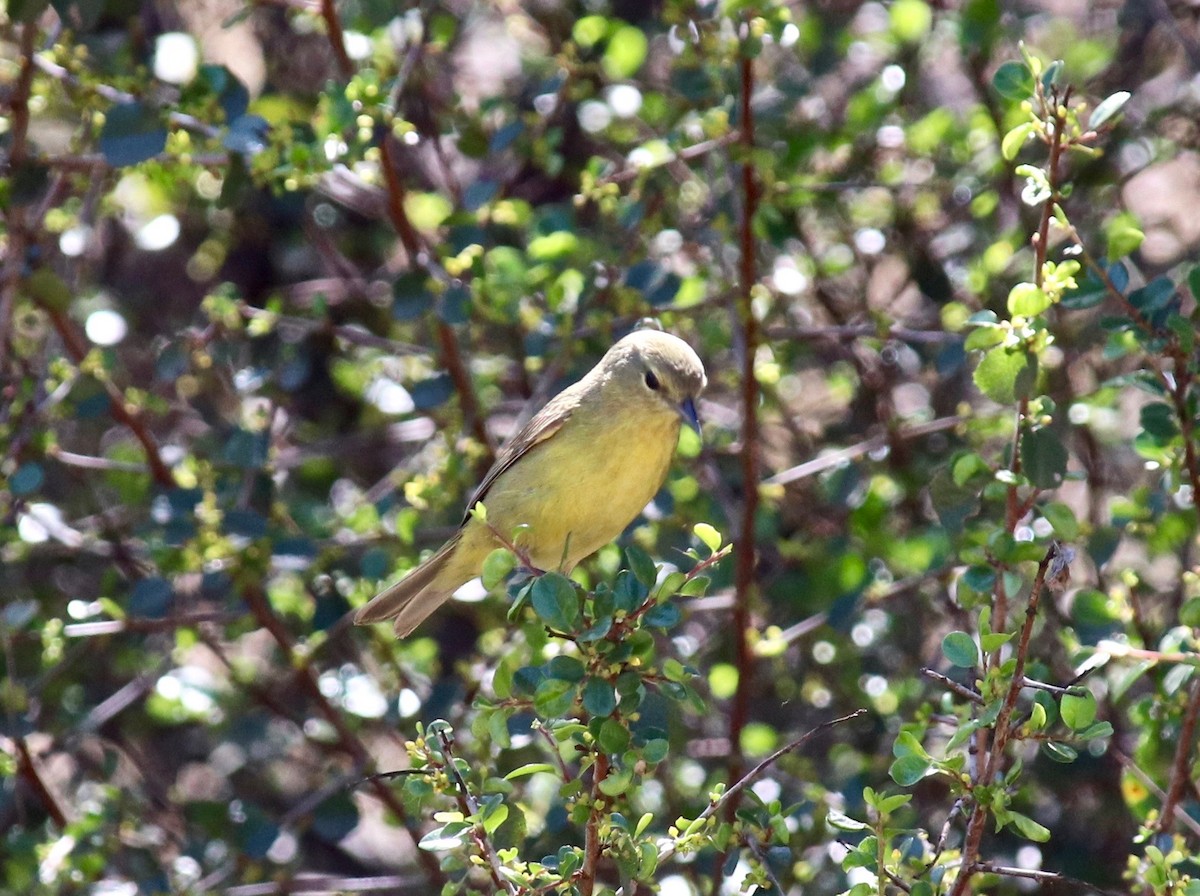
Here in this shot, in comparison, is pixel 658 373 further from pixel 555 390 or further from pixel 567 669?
pixel 567 669

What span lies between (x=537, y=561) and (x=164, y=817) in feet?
5.67

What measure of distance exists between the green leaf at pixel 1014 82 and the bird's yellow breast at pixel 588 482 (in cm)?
147

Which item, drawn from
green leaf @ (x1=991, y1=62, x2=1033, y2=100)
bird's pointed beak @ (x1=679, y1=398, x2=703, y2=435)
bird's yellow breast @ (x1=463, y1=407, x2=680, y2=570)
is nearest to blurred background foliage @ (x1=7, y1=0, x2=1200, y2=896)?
bird's pointed beak @ (x1=679, y1=398, x2=703, y2=435)

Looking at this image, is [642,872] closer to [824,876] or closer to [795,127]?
[824,876]

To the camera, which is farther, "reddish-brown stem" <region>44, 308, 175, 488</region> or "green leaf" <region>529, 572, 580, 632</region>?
"reddish-brown stem" <region>44, 308, 175, 488</region>

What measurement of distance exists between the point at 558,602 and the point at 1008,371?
2.88 feet

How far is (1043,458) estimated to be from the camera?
2.51 metres

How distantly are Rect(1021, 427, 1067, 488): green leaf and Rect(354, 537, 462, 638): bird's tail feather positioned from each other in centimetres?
176

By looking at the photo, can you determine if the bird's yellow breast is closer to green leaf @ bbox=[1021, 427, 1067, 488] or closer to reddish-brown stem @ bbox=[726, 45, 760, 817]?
reddish-brown stem @ bbox=[726, 45, 760, 817]

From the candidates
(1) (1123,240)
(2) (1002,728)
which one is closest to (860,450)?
(1) (1123,240)

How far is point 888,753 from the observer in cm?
423

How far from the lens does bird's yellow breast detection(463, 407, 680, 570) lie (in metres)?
3.77

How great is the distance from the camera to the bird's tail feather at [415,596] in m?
3.84

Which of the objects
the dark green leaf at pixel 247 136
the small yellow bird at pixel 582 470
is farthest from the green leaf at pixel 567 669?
the dark green leaf at pixel 247 136
